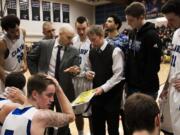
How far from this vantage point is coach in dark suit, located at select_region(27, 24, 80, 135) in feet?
13.2

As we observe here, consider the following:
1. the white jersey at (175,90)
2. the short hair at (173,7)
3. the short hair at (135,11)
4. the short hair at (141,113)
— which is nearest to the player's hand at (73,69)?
the short hair at (135,11)

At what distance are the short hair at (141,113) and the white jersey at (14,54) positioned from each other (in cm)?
281

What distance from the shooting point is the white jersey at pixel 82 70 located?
4194 mm

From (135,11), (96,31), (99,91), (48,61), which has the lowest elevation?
(99,91)

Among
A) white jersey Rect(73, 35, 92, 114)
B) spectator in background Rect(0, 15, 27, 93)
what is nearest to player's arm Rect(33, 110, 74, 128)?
white jersey Rect(73, 35, 92, 114)

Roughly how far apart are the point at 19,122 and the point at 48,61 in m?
2.06

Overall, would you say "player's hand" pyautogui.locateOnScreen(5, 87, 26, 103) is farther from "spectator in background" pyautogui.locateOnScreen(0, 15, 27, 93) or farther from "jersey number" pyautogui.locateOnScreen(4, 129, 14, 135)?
"spectator in background" pyautogui.locateOnScreen(0, 15, 27, 93)

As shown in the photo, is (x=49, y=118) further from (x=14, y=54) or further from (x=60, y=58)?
(x=14, y=54)

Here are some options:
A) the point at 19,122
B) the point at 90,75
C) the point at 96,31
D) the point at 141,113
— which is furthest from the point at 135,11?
the point at 141,113

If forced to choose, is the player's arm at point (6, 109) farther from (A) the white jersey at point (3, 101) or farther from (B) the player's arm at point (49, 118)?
(B) the player's arm at point (49, 118)

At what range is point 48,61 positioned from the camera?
13.5ft

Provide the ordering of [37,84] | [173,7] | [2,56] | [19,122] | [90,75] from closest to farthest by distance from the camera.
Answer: [19,122], [37,84], [173,7], [90,75], [2,56]

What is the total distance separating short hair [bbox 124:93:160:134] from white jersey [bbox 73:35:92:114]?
7.92ft

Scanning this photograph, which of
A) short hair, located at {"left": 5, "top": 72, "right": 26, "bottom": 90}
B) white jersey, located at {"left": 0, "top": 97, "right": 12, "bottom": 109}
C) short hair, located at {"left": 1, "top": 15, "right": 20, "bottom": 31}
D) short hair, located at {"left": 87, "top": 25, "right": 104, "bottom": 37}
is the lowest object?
white jersey, located at {"left": 0, "top": 97, "right": 12, "bottom": 109}
